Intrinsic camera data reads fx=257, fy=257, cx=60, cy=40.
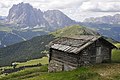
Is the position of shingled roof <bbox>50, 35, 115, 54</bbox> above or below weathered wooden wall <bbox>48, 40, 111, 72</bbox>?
above

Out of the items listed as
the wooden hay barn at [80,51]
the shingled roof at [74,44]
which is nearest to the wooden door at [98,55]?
the wooden hay barn at [80,51]

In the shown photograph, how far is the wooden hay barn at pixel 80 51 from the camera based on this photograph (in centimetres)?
5212

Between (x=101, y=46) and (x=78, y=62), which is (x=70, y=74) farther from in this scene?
(x=101, y=46)

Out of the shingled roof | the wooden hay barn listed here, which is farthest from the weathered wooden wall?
the shingled roof

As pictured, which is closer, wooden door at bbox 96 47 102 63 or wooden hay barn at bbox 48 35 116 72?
wooden hay barn at bbox 48 35 116 72

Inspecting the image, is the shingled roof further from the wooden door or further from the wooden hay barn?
the wooden door

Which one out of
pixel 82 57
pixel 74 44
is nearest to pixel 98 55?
pixel 82 57

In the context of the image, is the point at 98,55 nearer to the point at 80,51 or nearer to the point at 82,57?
the point at 82,57

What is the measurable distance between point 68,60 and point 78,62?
3853 mm

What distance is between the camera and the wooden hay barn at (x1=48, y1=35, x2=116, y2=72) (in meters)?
52.1

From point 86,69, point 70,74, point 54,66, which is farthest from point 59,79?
point 54,66

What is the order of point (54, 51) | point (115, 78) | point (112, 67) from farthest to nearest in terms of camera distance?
point (54, 51), point (112, 67), point (115, 78)

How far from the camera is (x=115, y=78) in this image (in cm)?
4259

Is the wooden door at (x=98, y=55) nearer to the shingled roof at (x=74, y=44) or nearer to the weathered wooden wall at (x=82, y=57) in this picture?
the weathered wooden wall at (x=82, y=57)
